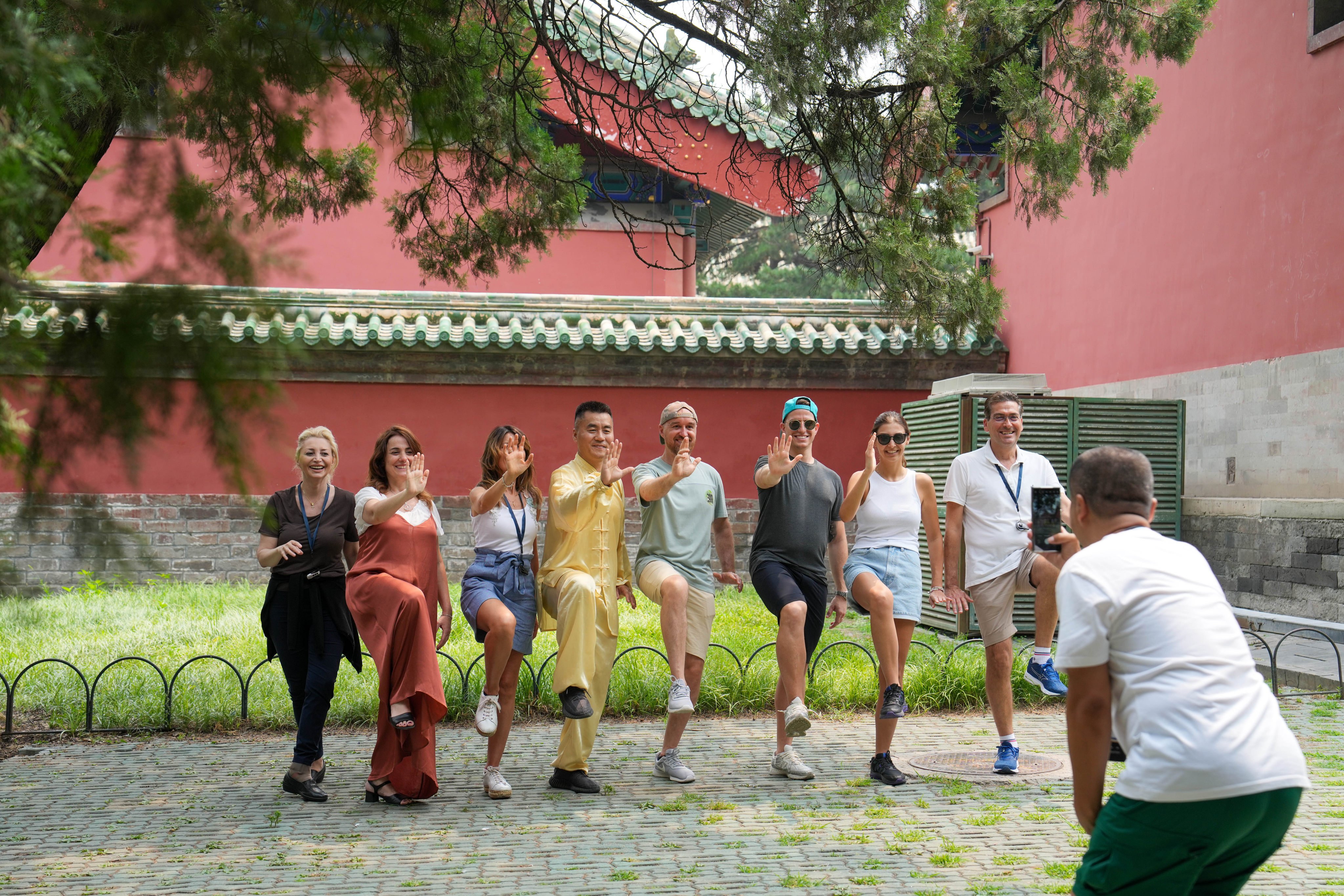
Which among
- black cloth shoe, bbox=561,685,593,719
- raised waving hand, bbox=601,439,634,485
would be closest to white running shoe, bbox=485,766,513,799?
black cloth shoe, bbox=561,685,593,719

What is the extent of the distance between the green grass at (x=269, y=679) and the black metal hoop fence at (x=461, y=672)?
0.05 meters

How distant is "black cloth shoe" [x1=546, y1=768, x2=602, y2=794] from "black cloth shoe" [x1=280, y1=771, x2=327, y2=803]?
117 cm

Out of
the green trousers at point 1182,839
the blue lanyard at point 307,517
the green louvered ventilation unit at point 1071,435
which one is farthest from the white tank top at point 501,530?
the green louvered ventilation unit at point 1071,435

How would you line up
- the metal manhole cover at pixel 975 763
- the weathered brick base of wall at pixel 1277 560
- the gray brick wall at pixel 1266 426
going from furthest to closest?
the gray brick wall at pixel 1266 426, the weathered brick base of wall at pixel 1277 560, the metal manhole cover at pixel 975 763

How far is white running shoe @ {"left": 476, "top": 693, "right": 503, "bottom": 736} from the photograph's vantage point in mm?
5734

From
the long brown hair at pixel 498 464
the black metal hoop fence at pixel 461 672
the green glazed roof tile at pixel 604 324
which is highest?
the green glazed roof tile at pixel 604 324

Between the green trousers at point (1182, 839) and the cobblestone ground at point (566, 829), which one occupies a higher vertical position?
the green trousers at point (1182, 839)

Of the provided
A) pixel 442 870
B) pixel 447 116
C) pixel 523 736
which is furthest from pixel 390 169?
pixel 442 870

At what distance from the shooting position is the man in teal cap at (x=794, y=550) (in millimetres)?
6016

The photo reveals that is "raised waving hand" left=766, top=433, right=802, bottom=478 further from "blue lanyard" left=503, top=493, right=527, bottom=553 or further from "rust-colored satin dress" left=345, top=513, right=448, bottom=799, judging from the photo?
"rust-colored satin dress" left=345, top=513, right=448, bottom=799

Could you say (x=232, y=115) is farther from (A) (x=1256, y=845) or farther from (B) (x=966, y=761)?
(B) (x=966, y=761)

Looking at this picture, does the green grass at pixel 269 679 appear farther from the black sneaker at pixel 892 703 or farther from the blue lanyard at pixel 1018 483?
the blue lanyard at pixel 1018 483

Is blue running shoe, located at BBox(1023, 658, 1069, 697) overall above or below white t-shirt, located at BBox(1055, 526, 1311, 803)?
below

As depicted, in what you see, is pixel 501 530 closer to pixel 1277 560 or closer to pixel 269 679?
pixel 269 679
